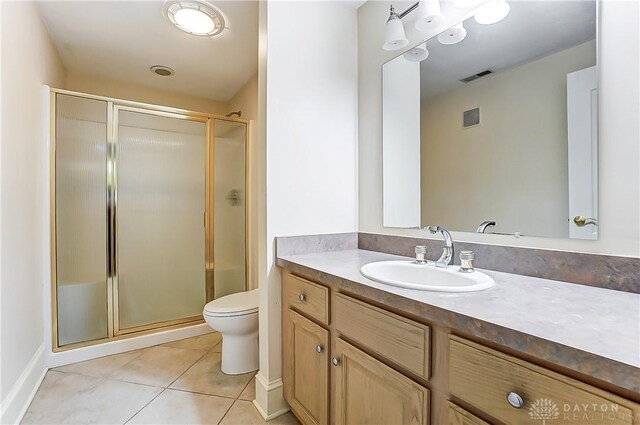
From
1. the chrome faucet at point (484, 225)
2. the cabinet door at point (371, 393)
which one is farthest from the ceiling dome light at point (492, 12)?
the cabinet door at point (371, 393)

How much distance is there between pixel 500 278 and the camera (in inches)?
41.6

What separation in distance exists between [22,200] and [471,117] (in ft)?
7.72

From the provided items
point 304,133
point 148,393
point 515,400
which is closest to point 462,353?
point 515,400

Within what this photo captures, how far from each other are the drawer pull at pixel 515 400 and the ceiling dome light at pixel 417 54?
1.46 metres

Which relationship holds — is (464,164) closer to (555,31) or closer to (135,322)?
(555,31)

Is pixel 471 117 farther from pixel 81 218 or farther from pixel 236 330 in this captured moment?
pixel 81 218

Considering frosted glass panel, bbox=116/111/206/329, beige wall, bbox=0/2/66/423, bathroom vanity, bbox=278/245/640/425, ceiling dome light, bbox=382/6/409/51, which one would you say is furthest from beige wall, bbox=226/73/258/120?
bathroom vanity, bbox=278/245/640/425

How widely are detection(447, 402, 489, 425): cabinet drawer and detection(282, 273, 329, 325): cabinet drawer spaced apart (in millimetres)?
529

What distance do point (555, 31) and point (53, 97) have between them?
2.82 meters

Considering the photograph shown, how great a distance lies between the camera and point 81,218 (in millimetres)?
2146

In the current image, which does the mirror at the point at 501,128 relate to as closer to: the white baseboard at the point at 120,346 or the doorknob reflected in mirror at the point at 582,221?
the doorknob reflected in mirror at the point at 582,221

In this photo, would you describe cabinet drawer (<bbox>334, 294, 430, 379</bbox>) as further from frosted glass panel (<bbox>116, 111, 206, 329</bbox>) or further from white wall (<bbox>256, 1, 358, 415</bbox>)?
frosted glass panel (<bbox>116, 111, 206, 329</bbox>)

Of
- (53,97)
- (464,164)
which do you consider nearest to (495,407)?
(464,164)

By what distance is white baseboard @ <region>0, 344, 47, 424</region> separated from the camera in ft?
4.52
